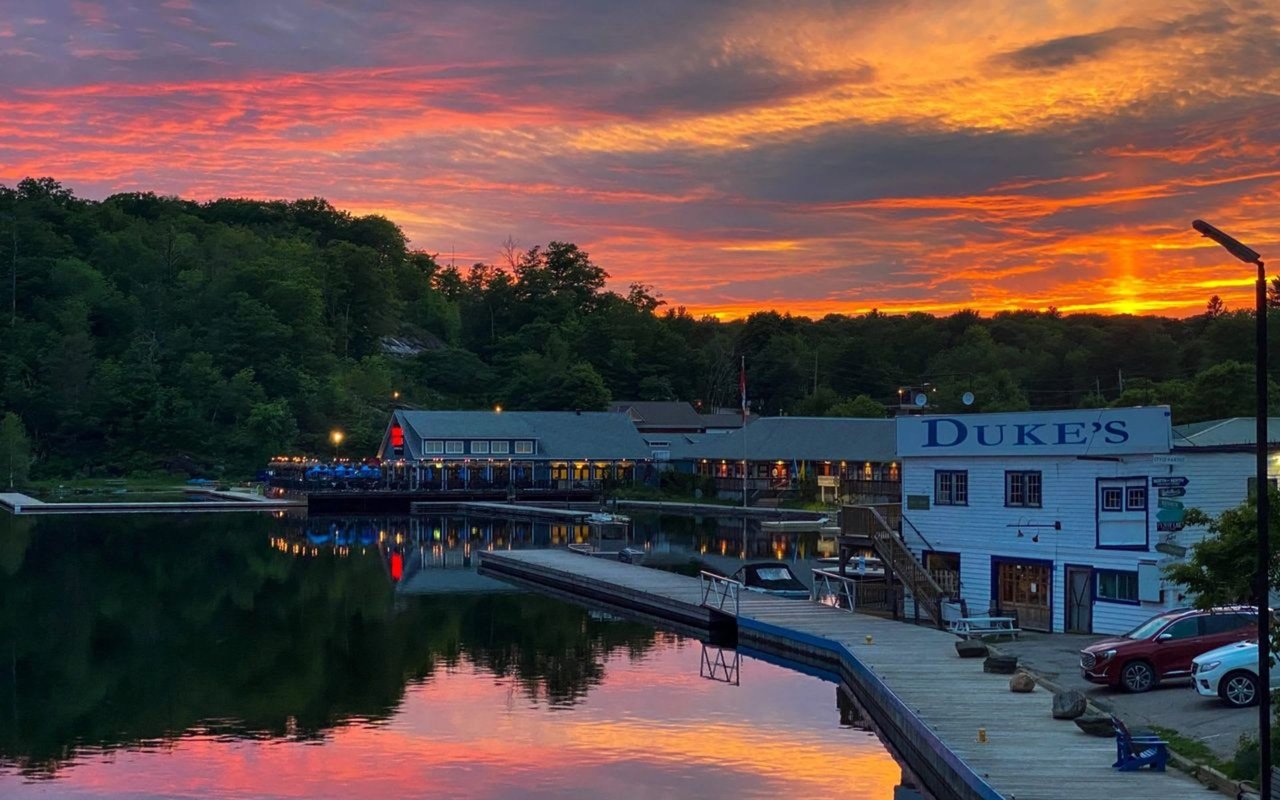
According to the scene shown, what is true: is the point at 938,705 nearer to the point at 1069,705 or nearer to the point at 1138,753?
the point at 1069,705

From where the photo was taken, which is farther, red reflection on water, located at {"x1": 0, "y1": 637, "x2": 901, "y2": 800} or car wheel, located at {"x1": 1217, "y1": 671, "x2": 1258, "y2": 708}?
red reflection on water, located at {"x1": 0, "y1": 637, "x2": 901, "y2": 800}

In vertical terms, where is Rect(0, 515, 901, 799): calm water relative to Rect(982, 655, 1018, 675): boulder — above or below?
below

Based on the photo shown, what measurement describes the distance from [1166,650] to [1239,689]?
10.7ft

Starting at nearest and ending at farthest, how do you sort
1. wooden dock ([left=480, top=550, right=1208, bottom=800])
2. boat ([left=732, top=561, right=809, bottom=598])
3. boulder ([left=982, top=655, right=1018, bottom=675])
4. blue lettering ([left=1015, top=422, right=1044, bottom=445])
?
wooden dock ([left=480, top=550, right=1208, bottom=800]) → boulder ([left=982, top=655, right=1018, bottom=675]) → blue lettering ([left=1015, top=422, right=1044, bottom=445]) → boat ([left=732, top=561, right=809, bottom=598])

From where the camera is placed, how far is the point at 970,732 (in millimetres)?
28453

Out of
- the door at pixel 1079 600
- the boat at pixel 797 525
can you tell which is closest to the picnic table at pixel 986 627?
the door at pixel 1079 600

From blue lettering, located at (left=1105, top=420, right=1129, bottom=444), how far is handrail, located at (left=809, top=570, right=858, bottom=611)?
35.9ft

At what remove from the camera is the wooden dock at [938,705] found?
24297mm

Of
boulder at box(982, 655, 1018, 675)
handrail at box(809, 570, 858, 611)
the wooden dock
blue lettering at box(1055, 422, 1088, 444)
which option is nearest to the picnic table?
the wooden dock

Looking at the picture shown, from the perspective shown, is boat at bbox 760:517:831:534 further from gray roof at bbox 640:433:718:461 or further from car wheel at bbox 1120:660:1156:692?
car wheel at bbox 1120:660:1156:692

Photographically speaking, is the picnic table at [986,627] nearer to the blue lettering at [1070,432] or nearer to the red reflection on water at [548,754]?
the red reflection on water at [548,754]

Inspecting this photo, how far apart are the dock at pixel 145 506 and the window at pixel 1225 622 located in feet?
321

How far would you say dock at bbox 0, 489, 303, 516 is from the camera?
11838cm

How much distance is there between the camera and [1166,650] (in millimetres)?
33438
